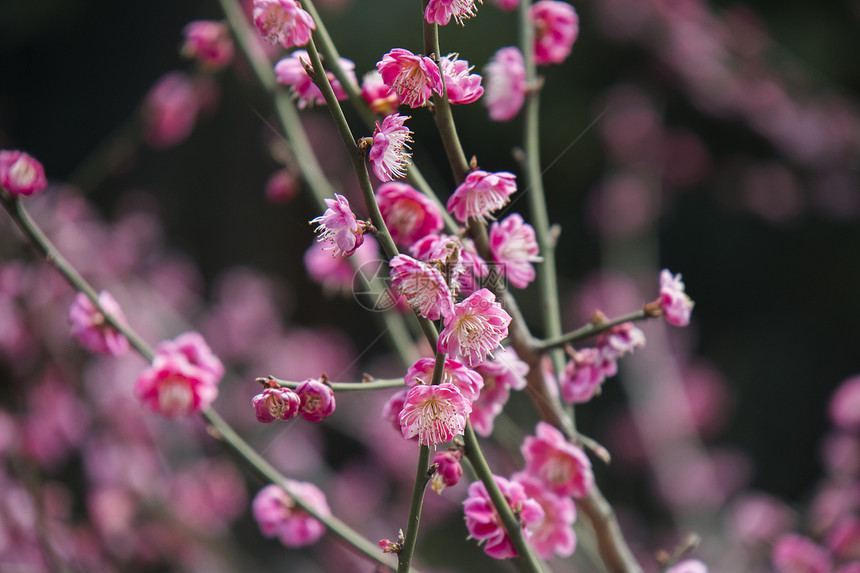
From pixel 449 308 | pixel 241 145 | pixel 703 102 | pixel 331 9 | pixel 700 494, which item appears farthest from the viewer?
pixel 241 145

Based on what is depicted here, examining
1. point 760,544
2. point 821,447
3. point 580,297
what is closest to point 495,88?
point 760,544

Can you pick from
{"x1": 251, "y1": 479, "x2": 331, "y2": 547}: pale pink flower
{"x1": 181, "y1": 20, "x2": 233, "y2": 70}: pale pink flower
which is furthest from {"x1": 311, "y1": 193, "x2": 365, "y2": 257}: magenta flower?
Result: {"x1": 181, "y1": 20, "x2": 233, "y2": 70}: pale pink flower

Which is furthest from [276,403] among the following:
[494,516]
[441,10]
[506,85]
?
[506,85]

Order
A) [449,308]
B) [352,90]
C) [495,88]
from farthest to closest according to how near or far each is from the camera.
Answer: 1. [495,88]
2. [352,90]
3. [449,308]

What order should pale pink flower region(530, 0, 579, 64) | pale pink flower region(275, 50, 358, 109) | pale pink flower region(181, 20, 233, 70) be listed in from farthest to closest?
pale pink flower region(181, 20, 233, 70)
pale pink flower region(530, 0, 579, 64)
pale pink flower region(275, 50, 358, 109)

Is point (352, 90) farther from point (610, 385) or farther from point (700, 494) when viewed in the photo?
point (610, 385)

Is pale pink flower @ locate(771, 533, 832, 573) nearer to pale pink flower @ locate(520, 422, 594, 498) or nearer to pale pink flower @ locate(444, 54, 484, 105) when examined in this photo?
pale pink flower @ locate(520, 422, 594, 498)

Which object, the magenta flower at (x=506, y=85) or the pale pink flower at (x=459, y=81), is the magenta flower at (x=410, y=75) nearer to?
the pale pink flower at (x=459, y=81)
